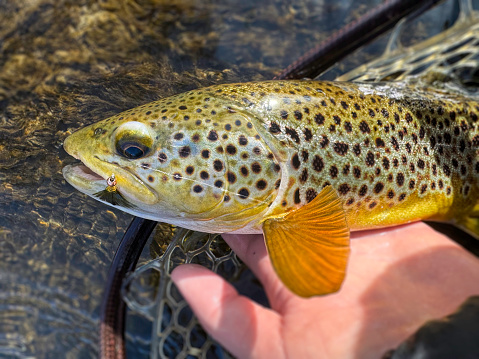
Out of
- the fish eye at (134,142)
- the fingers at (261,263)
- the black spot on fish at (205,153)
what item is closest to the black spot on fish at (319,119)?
the black spot on fish at (205,153)

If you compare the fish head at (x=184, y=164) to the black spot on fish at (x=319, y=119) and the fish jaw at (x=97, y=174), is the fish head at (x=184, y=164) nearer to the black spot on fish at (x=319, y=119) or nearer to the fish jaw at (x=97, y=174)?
the fish jaw at (x=97, y=174)

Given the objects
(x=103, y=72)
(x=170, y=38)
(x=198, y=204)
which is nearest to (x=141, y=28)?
(x=170, y=38)

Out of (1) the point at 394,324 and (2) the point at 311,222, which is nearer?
(1) the point at 394,324

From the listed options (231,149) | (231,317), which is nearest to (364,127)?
(231,149)

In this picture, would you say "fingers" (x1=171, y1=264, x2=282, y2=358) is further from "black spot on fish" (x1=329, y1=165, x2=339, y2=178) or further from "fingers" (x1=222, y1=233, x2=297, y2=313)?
"black spot on fish" (x1=329, y1=165, x2=339, y2=178)

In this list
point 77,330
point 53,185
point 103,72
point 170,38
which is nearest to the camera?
point 77,330

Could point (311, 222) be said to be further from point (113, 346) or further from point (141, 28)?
point (141, 28)
